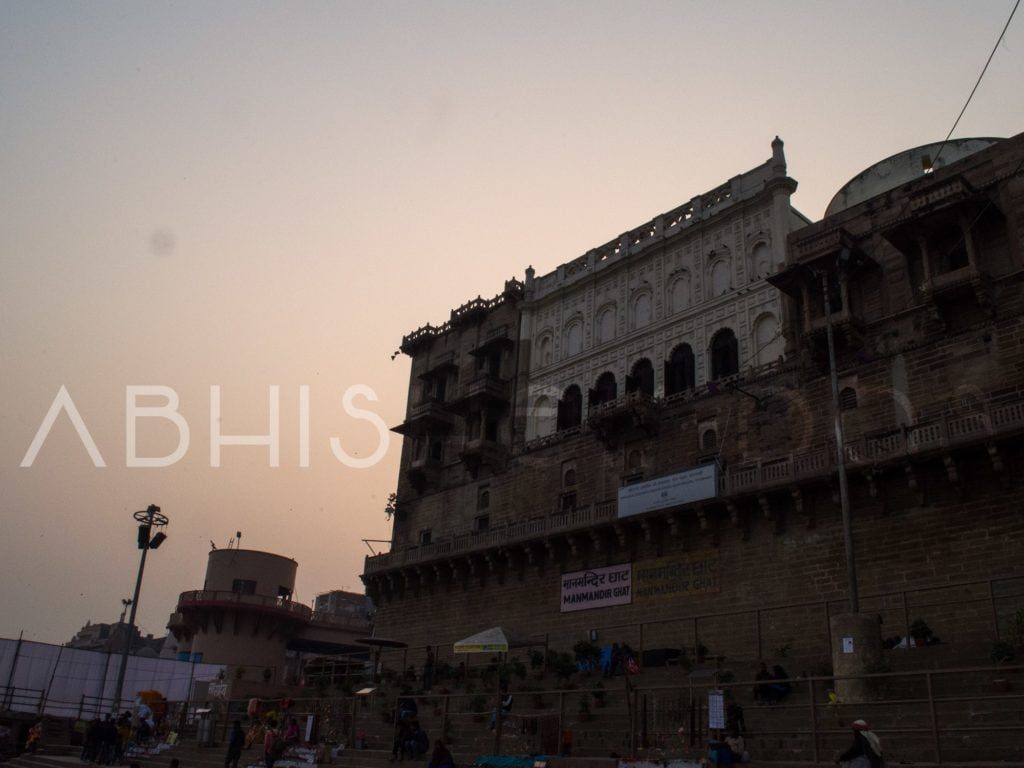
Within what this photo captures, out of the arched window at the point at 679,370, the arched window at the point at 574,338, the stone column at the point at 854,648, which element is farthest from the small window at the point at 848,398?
the arched window at the point at 574,338

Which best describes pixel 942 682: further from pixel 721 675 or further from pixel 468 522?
pixel 468 522

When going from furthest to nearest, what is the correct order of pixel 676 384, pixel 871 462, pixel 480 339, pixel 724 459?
pixel 480 339, pixel 676 384, pixel 724 459, pixel 871 462

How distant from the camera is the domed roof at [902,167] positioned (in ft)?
96.9

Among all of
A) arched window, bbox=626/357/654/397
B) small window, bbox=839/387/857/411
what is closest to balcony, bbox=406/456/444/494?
arched window, bbox=626/357/654/397

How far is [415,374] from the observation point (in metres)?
46.9

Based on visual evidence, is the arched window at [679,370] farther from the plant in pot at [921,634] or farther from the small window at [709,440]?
the plant in pot at [921,634]

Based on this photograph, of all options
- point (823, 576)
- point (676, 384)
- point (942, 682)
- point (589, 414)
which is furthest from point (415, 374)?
point (942, 682)

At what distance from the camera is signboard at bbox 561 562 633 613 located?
30.2 m

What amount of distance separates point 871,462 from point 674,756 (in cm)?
1300

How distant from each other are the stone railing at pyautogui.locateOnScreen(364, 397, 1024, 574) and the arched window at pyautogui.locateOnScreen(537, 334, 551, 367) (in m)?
8.08

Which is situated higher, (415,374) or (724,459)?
(415,374)

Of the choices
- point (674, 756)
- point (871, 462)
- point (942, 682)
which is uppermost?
point (871, 462)

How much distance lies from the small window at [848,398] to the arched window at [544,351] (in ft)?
48.1

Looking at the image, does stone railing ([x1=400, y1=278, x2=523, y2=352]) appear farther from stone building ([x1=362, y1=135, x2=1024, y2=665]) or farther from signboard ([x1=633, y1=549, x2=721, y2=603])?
signboard ([x1=633, y1=549, x2=721, y2=603])
